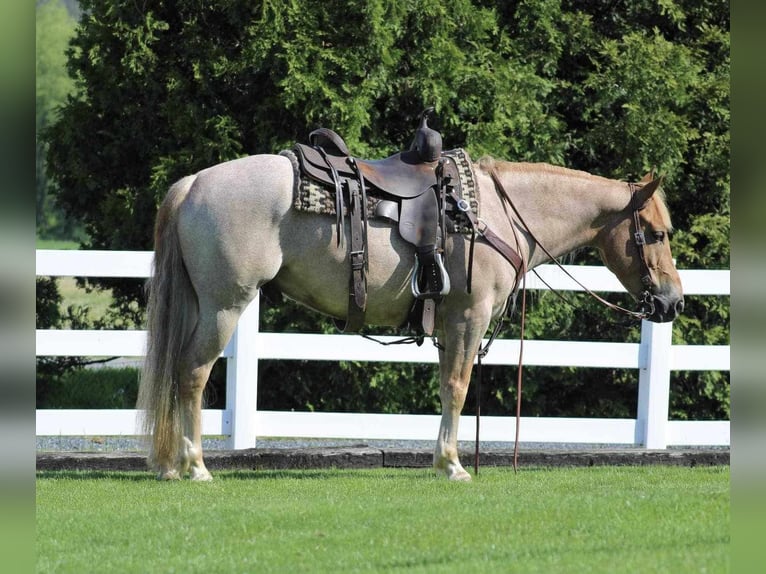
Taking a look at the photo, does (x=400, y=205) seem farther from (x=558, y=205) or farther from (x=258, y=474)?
(x=258, y=474)

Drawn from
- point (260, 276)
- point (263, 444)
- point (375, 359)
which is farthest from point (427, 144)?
point (263, 444)

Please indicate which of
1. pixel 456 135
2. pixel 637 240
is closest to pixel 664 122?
pixel 456 135

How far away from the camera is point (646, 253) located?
22.6 ft

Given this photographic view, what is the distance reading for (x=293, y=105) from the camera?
9391 mm

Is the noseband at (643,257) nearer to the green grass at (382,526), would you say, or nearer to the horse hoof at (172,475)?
the green grass at (382,526)

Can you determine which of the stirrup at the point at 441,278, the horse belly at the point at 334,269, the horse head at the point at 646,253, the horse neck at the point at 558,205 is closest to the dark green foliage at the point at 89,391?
the horse belly at the point at 334,269

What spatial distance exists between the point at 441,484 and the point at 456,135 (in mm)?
4313

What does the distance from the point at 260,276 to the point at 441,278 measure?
107 cm

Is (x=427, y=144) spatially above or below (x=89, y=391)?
above

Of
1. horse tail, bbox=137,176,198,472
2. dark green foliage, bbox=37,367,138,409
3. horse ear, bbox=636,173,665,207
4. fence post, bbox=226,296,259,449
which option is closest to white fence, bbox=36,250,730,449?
fence post, bbox=226,296,259,449

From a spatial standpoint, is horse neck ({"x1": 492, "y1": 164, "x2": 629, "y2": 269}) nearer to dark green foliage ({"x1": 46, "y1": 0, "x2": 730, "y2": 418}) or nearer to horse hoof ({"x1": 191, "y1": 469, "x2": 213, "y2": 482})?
horse hoof ({"x1": 191, "y1": 469, "x2": 213, "y2": 482})

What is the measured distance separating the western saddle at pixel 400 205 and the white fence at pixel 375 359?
1.42 metres

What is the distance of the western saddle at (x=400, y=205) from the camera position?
6242 mm

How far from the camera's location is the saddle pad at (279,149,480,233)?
20.3ft
